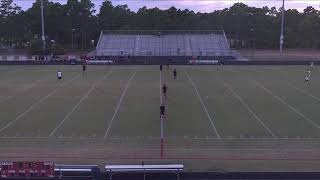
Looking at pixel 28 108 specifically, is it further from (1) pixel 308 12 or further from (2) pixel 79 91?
(1) pixel 308 12

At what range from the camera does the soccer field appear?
62.0 ft

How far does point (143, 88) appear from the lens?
123 feet

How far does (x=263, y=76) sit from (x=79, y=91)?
60.9 ft

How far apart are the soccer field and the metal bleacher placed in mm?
33161

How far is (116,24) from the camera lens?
95375 millimetres

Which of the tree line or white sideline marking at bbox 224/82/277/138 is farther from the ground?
the tree line

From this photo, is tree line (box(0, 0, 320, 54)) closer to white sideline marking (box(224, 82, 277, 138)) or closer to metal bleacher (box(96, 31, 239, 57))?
metal bleacher (box(96, 31, 239, 57))

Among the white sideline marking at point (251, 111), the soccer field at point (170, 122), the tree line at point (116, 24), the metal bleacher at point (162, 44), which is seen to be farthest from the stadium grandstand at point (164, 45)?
the white sideline marking at point (251, 111)

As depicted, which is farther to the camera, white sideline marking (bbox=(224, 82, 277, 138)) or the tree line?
the tree line

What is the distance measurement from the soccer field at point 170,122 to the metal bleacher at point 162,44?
1306 inches

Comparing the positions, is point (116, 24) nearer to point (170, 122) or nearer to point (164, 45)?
point (164, 45)

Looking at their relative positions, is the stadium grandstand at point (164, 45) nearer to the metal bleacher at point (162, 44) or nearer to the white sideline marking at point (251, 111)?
the metal bleacher at point (162, 44)

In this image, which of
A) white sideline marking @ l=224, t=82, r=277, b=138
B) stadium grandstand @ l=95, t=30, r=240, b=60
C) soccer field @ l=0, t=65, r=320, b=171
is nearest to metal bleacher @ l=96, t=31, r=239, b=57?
stadium grandstand @ l=95, t=30, r=240, b=60

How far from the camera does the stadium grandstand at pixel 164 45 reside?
74.3m
